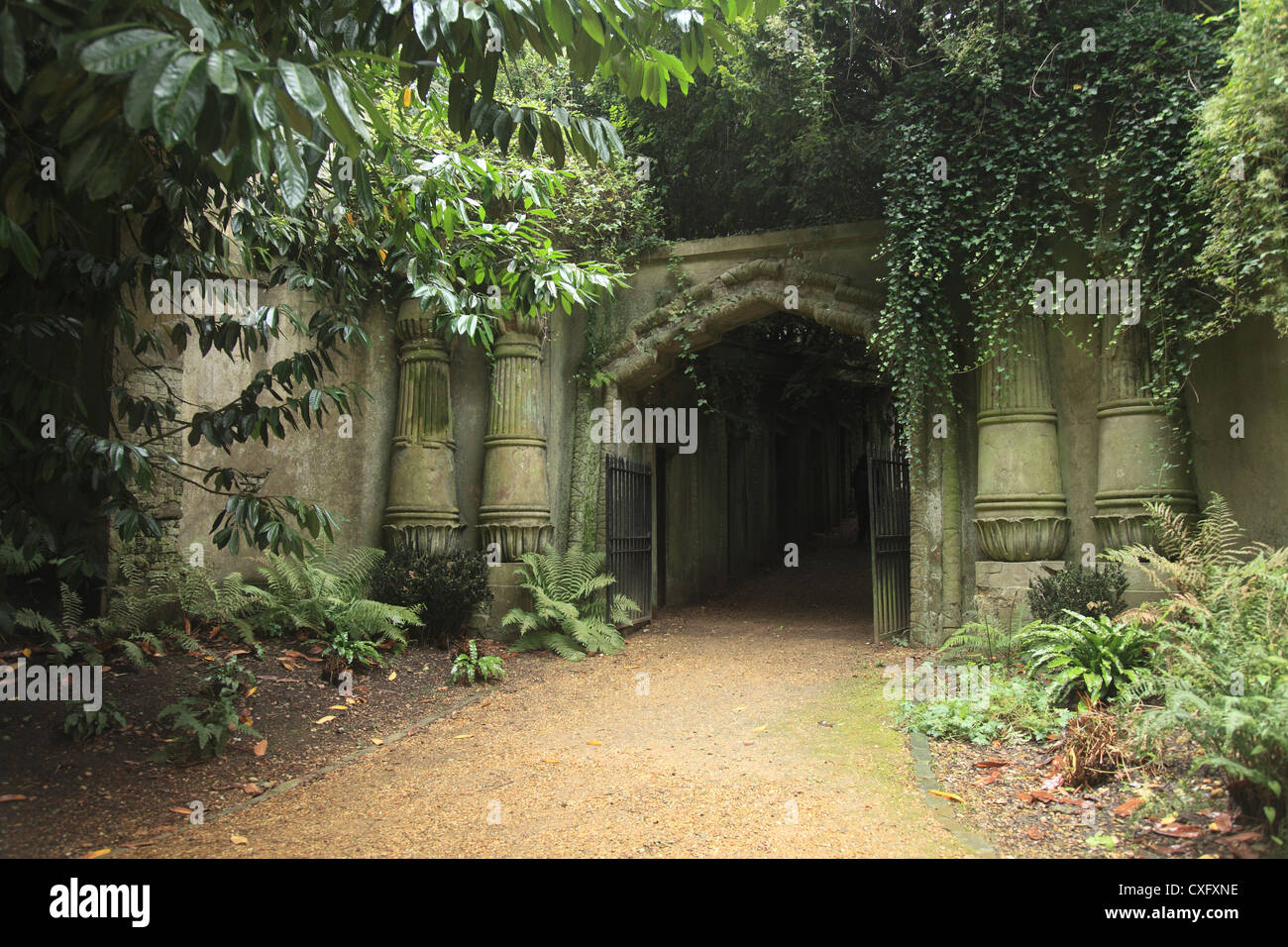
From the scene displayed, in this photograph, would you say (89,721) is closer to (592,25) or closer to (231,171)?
(231,171)

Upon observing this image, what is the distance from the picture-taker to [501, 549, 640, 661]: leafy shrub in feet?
25.6

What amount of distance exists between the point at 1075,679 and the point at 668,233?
761 centimetres

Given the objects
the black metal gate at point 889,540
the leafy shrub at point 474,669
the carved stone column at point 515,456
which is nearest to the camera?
the leafy shrub at point 474,669

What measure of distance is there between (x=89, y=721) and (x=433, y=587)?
3282 millimetres

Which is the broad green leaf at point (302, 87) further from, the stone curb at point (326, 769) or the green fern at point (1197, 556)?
the green fern at point (1197, 556)

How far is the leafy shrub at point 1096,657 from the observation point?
4770 millimetres

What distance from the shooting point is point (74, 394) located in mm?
3854

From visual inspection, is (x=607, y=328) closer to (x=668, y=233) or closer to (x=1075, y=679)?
(x=668, y=233)

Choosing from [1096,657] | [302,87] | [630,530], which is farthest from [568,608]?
[302,87]

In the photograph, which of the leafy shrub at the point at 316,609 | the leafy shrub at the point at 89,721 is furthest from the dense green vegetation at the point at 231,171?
the leafy shrub at the point at 316,609

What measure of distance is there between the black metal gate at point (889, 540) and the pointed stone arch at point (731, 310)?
158 cm

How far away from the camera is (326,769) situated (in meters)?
4.67

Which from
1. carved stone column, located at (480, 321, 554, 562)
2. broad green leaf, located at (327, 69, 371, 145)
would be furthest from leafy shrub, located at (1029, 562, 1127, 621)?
broad green leaf, located at (327, 69, 371, 145)

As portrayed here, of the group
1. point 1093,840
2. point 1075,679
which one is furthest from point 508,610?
point 1093,840
